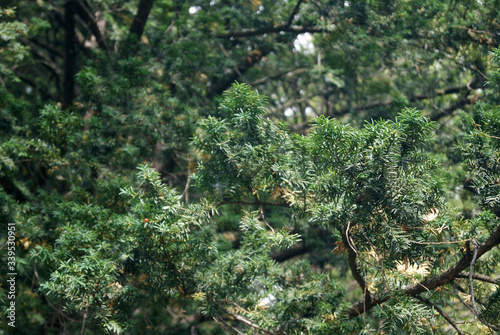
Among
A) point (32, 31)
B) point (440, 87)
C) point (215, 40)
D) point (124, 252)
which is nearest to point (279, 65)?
point (215, 40)

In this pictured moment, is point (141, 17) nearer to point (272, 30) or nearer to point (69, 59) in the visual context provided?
point (69, 59)

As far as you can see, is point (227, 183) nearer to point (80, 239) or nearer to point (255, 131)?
point (255, 131)

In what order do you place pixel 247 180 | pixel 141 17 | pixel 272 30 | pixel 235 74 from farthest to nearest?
pixel 235 74, pixel 272 30, pixel 141 17, pixel 247 180

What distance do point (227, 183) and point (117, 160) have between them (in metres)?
1.55

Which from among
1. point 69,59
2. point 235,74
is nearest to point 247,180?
point 235,74

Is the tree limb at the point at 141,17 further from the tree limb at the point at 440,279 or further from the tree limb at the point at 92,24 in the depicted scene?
the tree limb at the point at 440,279

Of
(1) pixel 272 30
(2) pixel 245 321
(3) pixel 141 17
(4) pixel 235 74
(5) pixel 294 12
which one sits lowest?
(2) pixel 245 321

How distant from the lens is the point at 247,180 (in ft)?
9.88

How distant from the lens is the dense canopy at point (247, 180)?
2682 mm

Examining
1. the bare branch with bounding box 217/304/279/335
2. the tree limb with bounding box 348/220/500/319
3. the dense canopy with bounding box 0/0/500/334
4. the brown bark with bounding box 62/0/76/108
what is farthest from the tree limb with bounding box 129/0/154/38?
the tree limb with bounding box 348/220/500/319

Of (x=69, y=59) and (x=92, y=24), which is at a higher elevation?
(x=92, y=24)

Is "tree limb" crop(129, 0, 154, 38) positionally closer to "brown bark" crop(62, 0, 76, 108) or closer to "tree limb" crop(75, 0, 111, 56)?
"tree limb" crop(75, 0, 111, 56)

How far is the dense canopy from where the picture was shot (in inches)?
106

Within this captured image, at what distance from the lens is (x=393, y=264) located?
2719 mm
